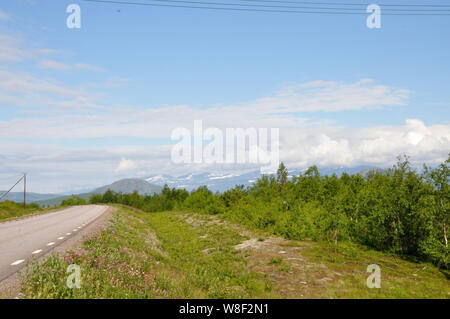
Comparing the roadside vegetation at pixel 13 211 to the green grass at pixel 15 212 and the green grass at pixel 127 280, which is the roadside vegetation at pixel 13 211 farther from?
the green grass at pixel 127 280

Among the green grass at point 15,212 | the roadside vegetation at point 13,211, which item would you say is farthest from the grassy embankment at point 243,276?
the roadside vegetation at point 13,211

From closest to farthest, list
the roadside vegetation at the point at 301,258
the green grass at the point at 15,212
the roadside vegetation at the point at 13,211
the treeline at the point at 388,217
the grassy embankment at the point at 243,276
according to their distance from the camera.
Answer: the grassy embankment at the point at 243,276 → the roadside vegetation at the point at 301,258 → the treeline at the point at 388,217 → the green grass at the point at 15,212 → the roadside vegetation at the point at 13,211

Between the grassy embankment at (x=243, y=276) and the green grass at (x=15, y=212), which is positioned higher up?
the grassy embankment at (x=243, y=276)

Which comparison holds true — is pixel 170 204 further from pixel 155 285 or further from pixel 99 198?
pixel 155 285

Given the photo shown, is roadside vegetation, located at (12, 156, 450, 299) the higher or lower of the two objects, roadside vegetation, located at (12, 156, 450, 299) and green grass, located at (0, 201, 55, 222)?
the higher

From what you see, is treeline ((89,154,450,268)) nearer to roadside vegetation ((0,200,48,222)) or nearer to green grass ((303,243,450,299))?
green grass ((303,243,450,299))

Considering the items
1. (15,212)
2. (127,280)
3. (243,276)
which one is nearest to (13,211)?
(15,212)

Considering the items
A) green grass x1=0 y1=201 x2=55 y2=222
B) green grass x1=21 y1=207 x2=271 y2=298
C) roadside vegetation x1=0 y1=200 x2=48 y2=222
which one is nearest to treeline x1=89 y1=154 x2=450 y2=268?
green grass x1=21 y1=207 x2=271 y2=298

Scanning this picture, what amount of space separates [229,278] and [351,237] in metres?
13.2

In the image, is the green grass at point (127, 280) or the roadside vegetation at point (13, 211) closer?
the green grass at point (127, 280)

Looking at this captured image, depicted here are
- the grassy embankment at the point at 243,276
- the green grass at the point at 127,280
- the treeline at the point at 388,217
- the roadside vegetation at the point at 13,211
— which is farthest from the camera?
the roadside vegetation at the point at 13,211

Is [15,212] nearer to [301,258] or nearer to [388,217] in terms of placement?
[301,258]

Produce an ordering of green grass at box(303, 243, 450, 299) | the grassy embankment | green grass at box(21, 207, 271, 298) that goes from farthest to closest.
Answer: green grass at box(303, 243, 450, 299) → the grassy embankment → green grass at box(21, 207, 271, 298)
